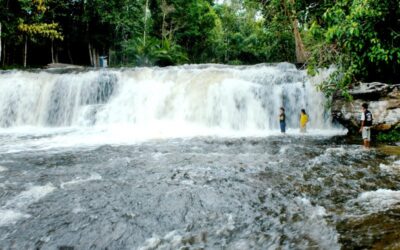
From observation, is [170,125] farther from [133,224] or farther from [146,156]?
[133,224]

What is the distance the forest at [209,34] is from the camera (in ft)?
32.9

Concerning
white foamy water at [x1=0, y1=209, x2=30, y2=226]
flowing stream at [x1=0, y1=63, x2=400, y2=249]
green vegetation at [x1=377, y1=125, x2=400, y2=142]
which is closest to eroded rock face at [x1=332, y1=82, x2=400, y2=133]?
green vegetation at [x1=377, y1=125, x2=400, y2=142]

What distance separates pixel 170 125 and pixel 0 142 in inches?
226

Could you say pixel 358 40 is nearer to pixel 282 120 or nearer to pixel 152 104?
pixel 282 120

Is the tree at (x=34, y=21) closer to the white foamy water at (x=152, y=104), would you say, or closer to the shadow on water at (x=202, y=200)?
the white foamy water at (x=152, y=104)

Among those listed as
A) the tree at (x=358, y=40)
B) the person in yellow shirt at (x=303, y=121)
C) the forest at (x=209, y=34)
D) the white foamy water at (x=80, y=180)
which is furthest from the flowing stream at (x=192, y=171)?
the forest at (x=209, y=34)

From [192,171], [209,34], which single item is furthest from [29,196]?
[209,34]

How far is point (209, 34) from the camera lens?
3691 cm

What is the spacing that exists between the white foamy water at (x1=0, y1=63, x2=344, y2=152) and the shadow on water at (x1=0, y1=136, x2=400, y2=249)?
349 centimetres

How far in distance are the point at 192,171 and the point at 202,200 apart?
5.54ft

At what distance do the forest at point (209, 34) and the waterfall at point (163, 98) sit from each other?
1631mm

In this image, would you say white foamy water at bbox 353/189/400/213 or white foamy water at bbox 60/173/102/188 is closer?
white foamy water at bbox 353/189/400/213

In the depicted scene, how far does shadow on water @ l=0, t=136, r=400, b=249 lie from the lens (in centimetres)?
412

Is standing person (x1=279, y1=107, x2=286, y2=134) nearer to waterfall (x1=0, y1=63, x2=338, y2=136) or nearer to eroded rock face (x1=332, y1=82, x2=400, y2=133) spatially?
waterfall (x1=0, y1=63, x2=338, y2=136)
